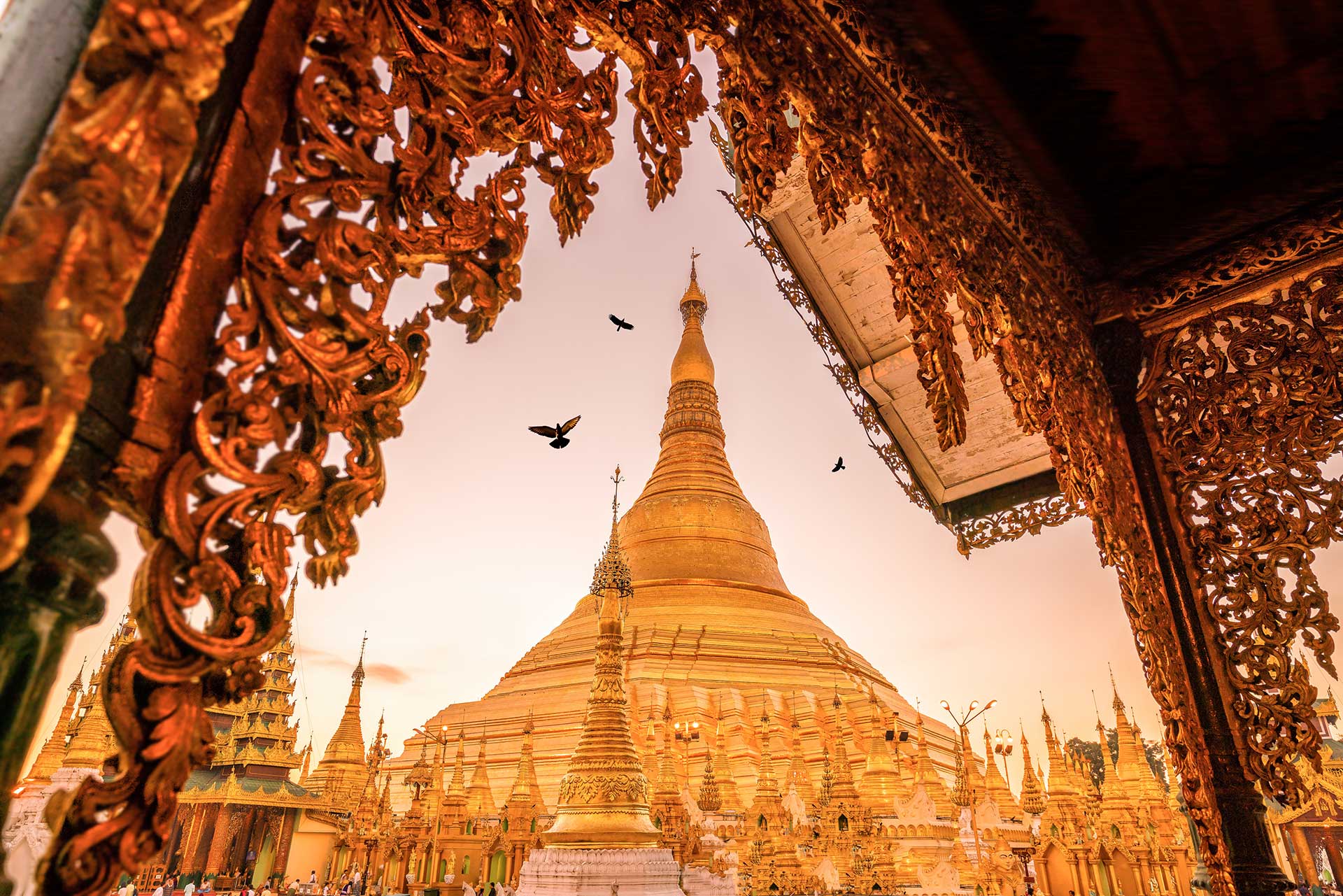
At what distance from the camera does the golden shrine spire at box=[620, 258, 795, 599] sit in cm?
2095

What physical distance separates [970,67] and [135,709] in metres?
3.92

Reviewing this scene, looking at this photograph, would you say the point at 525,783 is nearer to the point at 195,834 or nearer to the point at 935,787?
the point at 935,787

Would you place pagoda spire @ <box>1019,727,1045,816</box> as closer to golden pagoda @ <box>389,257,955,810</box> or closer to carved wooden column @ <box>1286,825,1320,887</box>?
golden pagoda @ <box>389,257,955,810</box>

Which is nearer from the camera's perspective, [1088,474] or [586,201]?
[586,201]

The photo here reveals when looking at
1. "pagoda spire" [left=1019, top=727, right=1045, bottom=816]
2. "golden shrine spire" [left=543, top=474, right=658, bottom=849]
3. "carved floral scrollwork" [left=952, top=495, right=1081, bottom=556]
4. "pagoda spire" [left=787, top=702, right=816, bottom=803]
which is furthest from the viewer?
"pagoda spire" [left=1019, top=727, right=1045, bottom=816]

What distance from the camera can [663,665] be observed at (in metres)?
17.1

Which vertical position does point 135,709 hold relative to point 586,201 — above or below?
below

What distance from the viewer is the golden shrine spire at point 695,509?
68.7ft

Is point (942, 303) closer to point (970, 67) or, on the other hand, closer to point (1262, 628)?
point (970, 67)

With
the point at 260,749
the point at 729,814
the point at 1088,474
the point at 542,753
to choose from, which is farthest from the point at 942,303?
the point at 260,749

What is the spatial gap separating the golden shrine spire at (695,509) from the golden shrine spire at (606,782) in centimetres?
1239

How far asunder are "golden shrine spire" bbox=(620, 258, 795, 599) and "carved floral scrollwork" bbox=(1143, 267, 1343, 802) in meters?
16.4

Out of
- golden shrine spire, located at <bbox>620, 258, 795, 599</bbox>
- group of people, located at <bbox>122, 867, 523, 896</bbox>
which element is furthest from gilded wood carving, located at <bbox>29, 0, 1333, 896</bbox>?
golden shrine spire, located at <bbox>620, 258, 795, 599</bbox>

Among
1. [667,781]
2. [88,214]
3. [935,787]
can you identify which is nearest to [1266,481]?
[88,214]
